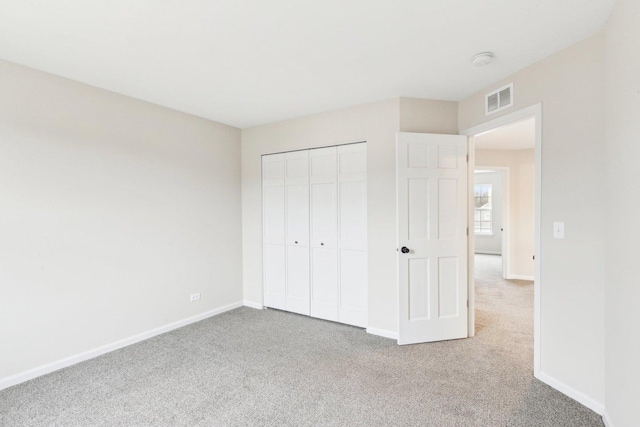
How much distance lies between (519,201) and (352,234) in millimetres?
4154

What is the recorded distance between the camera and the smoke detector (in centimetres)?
225

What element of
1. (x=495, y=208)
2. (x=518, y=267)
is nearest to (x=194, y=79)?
(x=518, y=267)

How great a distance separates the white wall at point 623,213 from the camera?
149cm

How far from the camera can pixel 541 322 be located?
2311 mm

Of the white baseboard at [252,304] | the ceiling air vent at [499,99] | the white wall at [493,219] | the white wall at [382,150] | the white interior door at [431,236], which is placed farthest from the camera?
the white wall at [493,219]

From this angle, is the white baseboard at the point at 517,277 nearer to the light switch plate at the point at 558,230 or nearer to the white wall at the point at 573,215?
the white wall at the point at 573,215

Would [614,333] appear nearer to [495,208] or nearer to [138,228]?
[138,228]

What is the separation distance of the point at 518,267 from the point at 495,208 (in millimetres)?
3953

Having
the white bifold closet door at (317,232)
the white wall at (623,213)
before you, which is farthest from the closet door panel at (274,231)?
the white wall at (623,213)

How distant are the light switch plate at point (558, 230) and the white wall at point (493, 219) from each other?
24.8 ft

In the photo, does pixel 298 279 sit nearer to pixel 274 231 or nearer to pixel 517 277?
pixel 274 231

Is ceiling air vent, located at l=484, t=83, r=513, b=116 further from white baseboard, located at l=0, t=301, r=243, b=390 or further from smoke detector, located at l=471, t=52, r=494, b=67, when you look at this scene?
white baseboard, located at l=0, t=301, r=243, b=390

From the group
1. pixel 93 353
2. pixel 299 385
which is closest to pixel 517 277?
pixel 299 385

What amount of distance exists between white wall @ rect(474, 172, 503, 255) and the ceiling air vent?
281 inches
